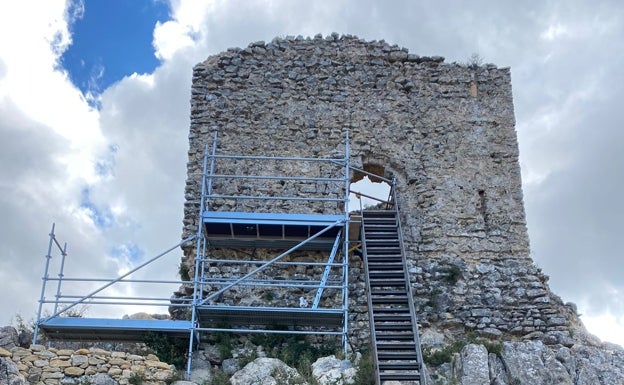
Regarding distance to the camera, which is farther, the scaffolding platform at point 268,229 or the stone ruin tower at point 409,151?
the stone ruin tower at point 409,151

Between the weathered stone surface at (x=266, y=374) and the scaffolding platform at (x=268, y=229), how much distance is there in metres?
2.33

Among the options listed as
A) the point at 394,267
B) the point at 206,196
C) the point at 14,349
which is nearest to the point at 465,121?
the point at 394,267

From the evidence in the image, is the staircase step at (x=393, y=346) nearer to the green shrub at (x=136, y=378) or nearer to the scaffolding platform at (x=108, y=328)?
the scaffolding platform at (x=108, y=328)

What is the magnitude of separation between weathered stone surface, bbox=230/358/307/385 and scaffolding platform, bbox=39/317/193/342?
115 centimetres

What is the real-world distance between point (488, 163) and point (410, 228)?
1.86 metres

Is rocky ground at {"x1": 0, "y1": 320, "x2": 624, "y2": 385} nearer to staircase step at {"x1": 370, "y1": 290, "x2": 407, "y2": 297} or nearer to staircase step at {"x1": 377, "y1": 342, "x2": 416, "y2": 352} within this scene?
staircase step at {"x1": 377, "y1": 342, "x2": 416, "y2": 352}

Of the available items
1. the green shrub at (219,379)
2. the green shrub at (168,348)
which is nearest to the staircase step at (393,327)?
the green shrub at (219,379)

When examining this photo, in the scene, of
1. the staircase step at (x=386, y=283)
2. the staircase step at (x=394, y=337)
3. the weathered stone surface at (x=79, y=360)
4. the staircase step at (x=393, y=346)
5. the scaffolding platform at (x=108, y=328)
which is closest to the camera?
the weathered stone surface at (x=79, y=360)

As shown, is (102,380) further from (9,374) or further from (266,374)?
(266,374)

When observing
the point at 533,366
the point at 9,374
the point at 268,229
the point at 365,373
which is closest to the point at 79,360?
the point at 9,374

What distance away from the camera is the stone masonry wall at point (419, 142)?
14289mm

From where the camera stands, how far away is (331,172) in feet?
49.6

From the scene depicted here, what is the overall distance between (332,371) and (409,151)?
15.9 ft

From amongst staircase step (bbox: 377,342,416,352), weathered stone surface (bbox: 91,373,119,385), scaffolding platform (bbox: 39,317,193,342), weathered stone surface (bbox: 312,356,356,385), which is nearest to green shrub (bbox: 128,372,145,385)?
weathered stone surface (bbox: 91,373,119,385)
